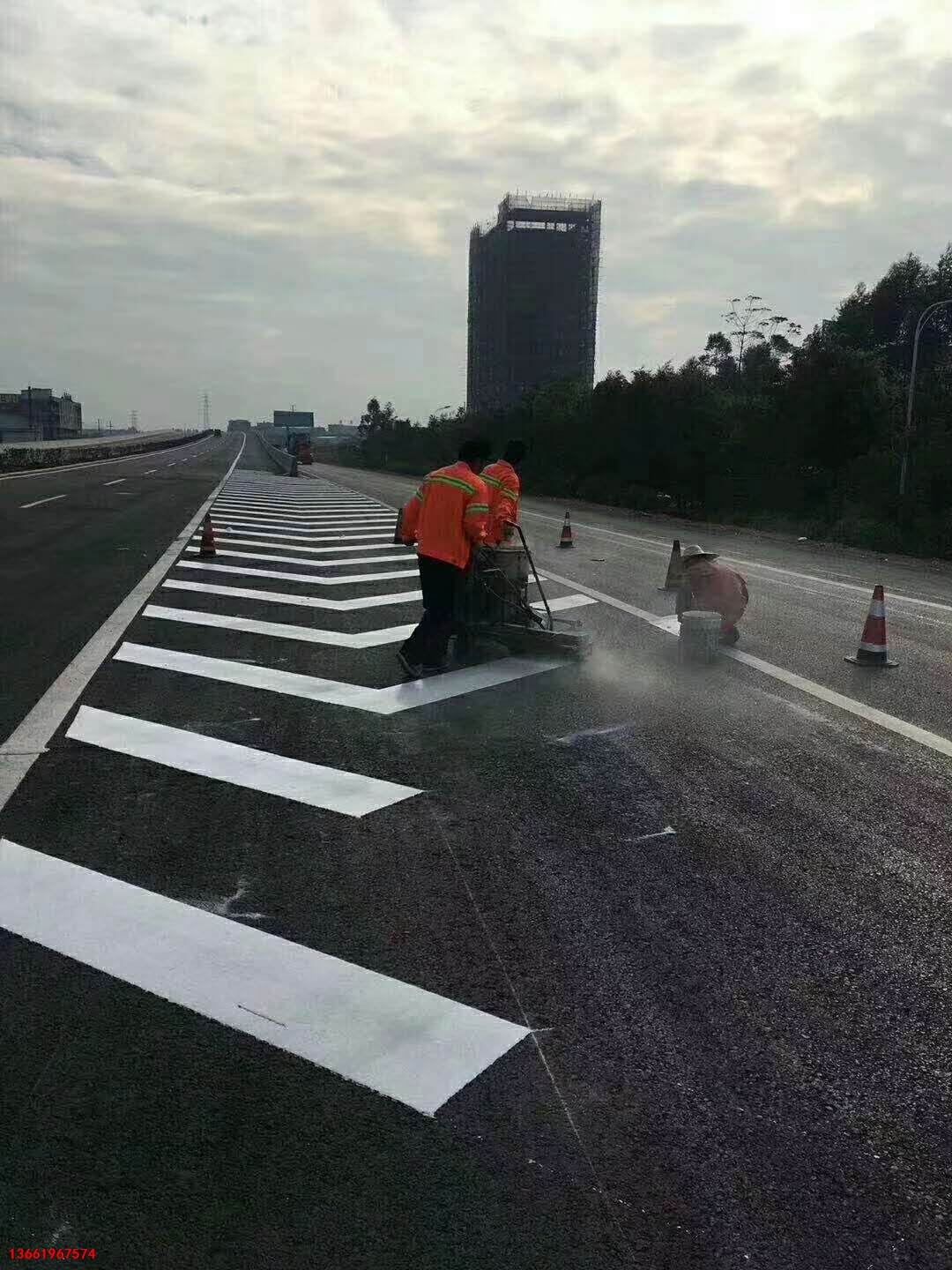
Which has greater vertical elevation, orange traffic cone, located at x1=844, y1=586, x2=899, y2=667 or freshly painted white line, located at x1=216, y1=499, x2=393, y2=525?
freshly painted white line, located at x1=216, y1=499, x2=393, y2=525

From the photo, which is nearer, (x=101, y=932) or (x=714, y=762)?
(x=101, y=932)

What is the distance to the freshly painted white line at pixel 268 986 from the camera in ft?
9.55

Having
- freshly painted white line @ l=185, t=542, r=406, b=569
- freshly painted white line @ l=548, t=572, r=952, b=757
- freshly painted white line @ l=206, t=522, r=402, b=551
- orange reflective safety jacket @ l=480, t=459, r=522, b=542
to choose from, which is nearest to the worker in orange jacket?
orange reflective safety jacket @ l=480, t=459, r=522, b=542

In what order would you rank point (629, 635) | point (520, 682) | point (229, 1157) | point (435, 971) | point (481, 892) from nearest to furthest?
point (229, 1157)
point (435, 971)
point (481, 892)
point (520, 682)
point (629, 635)

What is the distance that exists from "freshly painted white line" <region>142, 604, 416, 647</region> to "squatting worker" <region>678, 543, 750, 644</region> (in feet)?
8.72

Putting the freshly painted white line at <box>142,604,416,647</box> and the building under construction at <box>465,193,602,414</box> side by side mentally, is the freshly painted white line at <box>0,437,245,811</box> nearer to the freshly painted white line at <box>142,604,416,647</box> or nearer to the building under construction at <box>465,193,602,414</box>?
the freshly painted white line at <box>142,604,416,647</box>

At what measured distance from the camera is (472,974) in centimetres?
339

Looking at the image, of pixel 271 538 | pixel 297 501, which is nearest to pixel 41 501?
pixel 297 501

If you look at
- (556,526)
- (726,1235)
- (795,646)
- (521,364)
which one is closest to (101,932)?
(726,1235)

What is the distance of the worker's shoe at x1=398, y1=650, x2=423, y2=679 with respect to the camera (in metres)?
7.81

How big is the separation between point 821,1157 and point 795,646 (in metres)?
7.55

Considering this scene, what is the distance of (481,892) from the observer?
402 centimetres

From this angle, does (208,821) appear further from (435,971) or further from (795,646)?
(795,646)

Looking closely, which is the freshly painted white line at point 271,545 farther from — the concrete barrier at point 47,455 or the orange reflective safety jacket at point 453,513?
the concrete barrier at point 47,455
